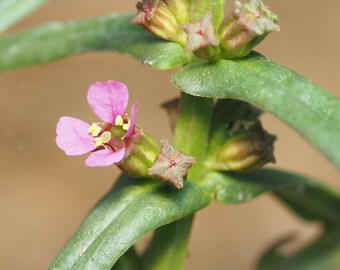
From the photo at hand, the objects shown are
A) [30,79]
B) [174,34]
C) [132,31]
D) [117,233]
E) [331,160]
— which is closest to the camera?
[331,160]

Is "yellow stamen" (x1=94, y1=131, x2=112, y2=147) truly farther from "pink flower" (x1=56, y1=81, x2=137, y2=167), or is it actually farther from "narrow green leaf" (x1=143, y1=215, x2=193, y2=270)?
"narrow green leaf" (x1=143, y1=215, x2=193, y2=270)

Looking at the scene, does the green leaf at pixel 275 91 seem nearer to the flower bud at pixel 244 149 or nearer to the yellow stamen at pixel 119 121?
the yellow stamen at pixel 119 121

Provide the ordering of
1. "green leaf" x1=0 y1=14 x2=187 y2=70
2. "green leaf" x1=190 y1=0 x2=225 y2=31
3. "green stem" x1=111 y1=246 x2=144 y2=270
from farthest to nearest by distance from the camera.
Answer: "green leaf" x1=0 y1=14 x2=187 y2=70
"green stem" x1=111 y1=246 x2=144 y2=270
"green leaf" x1=190 y1=0 x2=225 y2=31

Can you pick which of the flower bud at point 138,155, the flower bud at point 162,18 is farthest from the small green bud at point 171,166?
the flower bud at point 162,18

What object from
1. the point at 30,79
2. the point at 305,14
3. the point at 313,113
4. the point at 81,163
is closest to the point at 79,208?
the point at 81,163

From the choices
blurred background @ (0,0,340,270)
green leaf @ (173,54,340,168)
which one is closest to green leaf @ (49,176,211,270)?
green leaf @ (173,54,340,168)

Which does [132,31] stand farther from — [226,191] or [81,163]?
[81,163]
